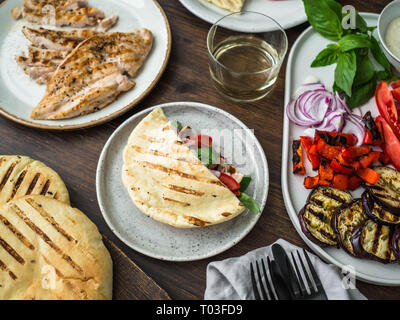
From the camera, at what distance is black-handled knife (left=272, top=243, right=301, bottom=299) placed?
1.64 meters

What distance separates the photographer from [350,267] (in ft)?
5.68

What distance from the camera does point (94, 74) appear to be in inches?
85.8

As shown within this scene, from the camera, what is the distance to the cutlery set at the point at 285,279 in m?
1.63

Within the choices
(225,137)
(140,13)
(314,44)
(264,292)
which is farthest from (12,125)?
(314,44)

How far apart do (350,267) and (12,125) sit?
194 centimetres

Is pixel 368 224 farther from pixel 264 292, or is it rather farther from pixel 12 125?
pixel 12 125

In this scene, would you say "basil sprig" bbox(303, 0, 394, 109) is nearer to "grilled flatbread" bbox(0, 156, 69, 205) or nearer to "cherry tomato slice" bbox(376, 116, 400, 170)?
"cherry tomato slice" bbox(376, 116, 400, 170)

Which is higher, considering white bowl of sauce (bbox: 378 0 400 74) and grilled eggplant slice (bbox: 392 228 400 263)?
white bowl of sauce (bbox: 378 0 400 74)

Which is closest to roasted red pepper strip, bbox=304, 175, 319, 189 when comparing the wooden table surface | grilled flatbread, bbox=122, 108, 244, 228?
the wooden table surface

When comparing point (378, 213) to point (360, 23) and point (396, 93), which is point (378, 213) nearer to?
point (396, 93)

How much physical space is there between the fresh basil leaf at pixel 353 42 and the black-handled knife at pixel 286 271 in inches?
43.3

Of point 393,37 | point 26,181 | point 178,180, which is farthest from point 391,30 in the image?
point 26,181

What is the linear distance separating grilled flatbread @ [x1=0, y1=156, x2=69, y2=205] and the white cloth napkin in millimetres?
799

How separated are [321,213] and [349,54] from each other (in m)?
0.86
